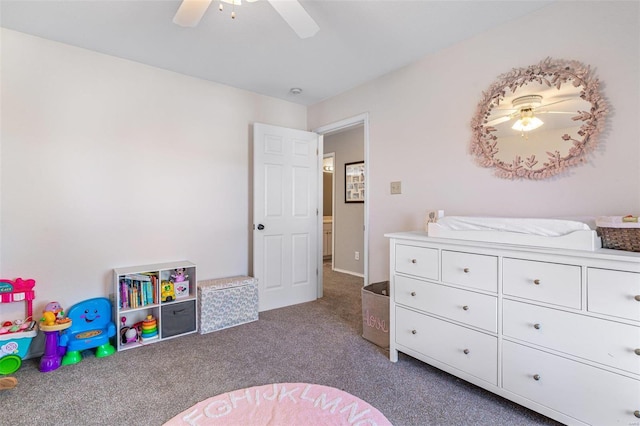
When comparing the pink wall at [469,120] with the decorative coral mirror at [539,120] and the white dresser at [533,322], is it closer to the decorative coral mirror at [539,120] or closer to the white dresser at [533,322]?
the decorative coral mirror at [539,120]

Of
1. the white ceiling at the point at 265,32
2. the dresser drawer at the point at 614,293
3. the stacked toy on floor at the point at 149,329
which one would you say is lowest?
the stacked toy on floor at the point at 149,329

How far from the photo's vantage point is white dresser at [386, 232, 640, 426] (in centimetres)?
135

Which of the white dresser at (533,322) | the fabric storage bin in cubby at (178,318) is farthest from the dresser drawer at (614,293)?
the fabric storage bin in cubby at (178,318)

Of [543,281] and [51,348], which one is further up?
[543,281]

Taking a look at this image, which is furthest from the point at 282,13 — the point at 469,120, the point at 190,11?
the point at 469,120

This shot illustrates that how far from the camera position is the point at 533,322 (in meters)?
1.60

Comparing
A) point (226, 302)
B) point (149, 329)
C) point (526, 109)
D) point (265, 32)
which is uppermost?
point (265, 32)

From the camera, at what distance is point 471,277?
1843 mm

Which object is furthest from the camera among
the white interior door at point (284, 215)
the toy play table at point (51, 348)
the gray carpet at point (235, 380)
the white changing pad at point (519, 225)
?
the white interior door at point (284, 215)

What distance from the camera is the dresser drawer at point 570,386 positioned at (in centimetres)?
134

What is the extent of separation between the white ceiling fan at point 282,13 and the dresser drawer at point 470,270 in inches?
64.1

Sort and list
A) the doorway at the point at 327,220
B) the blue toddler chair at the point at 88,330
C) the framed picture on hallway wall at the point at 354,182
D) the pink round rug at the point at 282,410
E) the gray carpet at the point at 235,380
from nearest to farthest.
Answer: the pink round rug at the point at 282,410 < the gray carpet at the point at 235,380 < the blue toddler chair at the point at 88,330 < the framed picture on hallway wall at the point at 354,182 < the doorway at the point at 327,220

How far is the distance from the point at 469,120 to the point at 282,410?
7.51ft

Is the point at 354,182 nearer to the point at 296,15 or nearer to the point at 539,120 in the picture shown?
the point at 539,120
